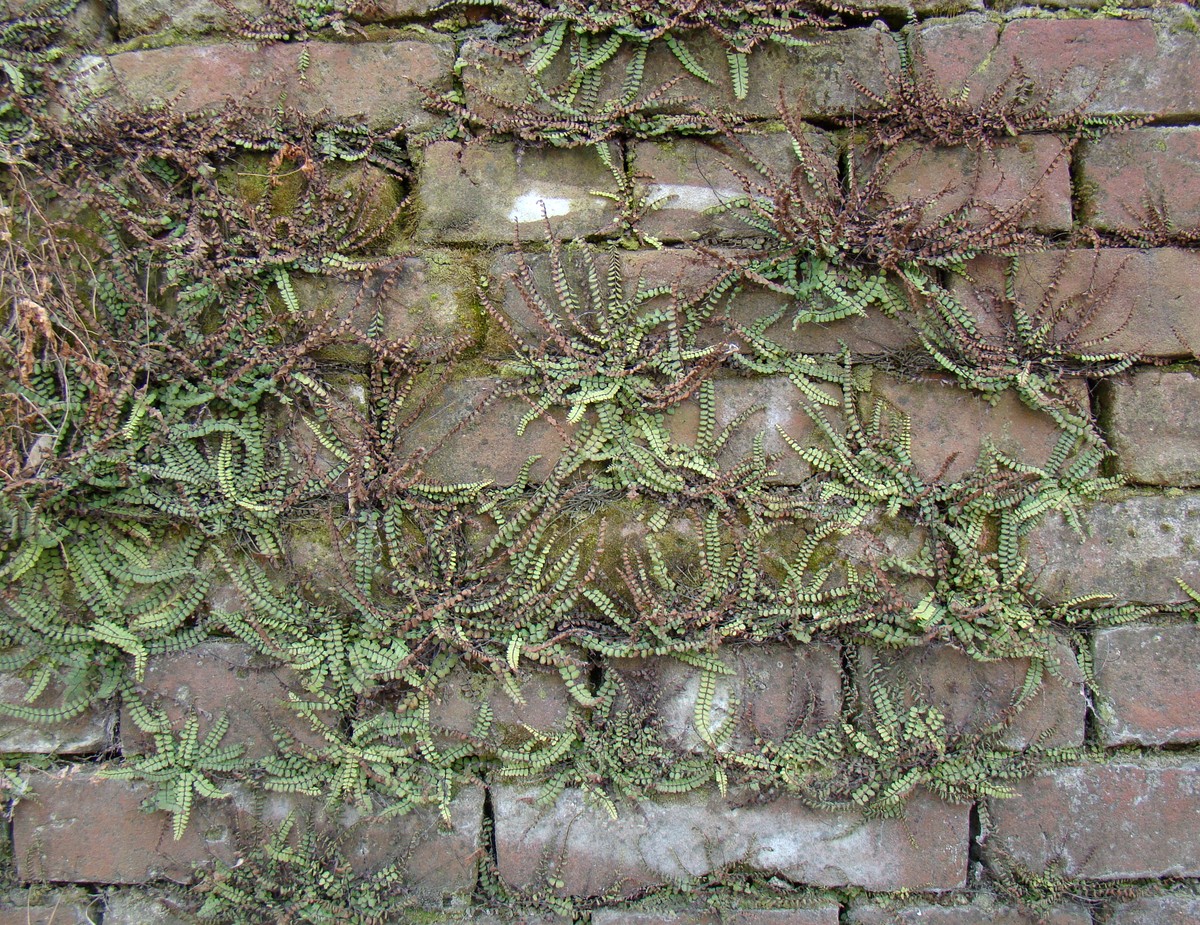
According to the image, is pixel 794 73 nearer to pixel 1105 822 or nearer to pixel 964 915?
pixel 1105 822

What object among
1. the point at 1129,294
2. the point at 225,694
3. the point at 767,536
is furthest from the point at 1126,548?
the point at 225,694

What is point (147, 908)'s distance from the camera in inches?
90.3

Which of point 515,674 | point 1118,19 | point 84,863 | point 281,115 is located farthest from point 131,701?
point 1118,19

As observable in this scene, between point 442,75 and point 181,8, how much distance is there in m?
0.87

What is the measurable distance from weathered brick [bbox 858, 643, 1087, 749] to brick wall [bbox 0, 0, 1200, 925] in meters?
0.01

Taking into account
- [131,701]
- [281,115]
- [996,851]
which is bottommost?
[996,851]

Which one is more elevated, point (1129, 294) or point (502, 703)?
point (1129, 294)

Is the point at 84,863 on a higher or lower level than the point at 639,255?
lower

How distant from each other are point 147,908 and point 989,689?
111 inches

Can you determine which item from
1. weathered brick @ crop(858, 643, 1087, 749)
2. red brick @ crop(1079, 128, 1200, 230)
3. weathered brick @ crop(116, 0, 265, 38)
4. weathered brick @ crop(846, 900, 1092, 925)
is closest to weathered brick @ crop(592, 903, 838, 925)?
weathered brick @ crop(846, 900, 1092, 925)

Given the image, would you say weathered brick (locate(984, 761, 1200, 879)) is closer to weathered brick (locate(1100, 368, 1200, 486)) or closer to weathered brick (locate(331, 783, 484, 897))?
weathered brick (locate(1100, 368, 1200, 486))

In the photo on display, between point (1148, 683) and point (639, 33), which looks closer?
point (639, 33)

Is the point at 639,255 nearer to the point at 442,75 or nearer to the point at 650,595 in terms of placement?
the point at 442,75

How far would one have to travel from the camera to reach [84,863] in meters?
2.29
